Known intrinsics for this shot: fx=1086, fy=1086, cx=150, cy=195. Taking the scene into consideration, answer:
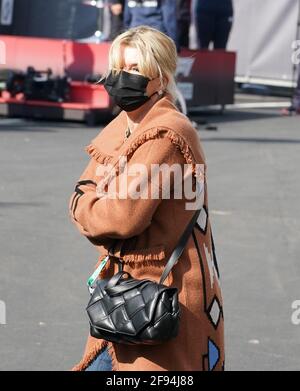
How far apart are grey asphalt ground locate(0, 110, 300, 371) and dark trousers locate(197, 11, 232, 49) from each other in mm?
3385

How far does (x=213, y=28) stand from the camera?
15.7m

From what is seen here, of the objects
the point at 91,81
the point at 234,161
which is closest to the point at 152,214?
the point at 234,161

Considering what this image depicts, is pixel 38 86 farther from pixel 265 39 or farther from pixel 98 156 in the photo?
pixel 98 156

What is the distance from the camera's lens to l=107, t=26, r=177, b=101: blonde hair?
3531 mm

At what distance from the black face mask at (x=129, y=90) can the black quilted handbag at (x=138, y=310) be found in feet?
1.45

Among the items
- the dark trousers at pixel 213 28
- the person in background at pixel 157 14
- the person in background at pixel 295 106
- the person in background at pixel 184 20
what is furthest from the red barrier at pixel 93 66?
the person in background at pixel 295 106

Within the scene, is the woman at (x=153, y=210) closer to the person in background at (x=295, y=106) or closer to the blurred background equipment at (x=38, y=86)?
the blurred background equipment at (x=38, y=86)

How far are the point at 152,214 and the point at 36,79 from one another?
34.1 ft

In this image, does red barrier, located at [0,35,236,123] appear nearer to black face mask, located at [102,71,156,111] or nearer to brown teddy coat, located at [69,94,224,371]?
black face mask, located at [102,71,156,111]

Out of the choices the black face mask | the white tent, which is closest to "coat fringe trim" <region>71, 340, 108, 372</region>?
the black face mask

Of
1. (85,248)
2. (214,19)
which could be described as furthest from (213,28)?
(85,248)

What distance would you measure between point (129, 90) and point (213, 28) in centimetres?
1237
